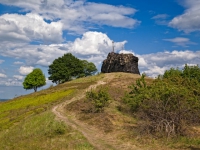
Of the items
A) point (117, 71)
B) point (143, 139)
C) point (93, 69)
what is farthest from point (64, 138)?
point (93, 69)

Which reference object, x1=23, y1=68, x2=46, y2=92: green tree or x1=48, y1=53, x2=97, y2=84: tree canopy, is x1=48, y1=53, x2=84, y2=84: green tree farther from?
x1=23, y1=68, x2=46, y2=92: green tree

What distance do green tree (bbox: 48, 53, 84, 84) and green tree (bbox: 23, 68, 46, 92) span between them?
13.3ft

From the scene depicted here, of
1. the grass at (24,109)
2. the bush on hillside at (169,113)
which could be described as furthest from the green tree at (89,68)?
the bush on hillside at (169,113)

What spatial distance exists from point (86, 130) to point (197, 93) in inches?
626

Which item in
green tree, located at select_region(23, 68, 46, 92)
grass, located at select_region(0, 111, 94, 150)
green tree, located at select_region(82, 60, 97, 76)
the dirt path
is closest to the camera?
the dirt path

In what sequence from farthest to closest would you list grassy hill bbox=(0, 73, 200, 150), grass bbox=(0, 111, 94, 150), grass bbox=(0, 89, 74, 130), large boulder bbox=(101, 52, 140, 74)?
large boulder bbox=(101, 52, 140, 74) < grass bbox=(0, 89, 74, 130) < grass bbox=(0, 111, 94, 150) < grassy hill bbox=(0, 73, 200, 150)

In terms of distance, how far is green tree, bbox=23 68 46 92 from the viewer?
279ft

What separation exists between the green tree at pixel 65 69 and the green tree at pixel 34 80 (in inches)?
160

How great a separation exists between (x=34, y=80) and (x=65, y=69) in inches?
438

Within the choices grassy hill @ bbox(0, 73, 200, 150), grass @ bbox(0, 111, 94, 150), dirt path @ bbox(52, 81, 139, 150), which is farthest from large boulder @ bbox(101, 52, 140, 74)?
dirt path @ bbox(52, 81, 139, 150)

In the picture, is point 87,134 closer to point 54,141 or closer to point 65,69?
point 54,141

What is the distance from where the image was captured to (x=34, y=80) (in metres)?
85.3

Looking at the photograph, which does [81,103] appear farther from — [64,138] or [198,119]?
[198,119]

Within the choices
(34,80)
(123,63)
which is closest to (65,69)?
(34,80)
